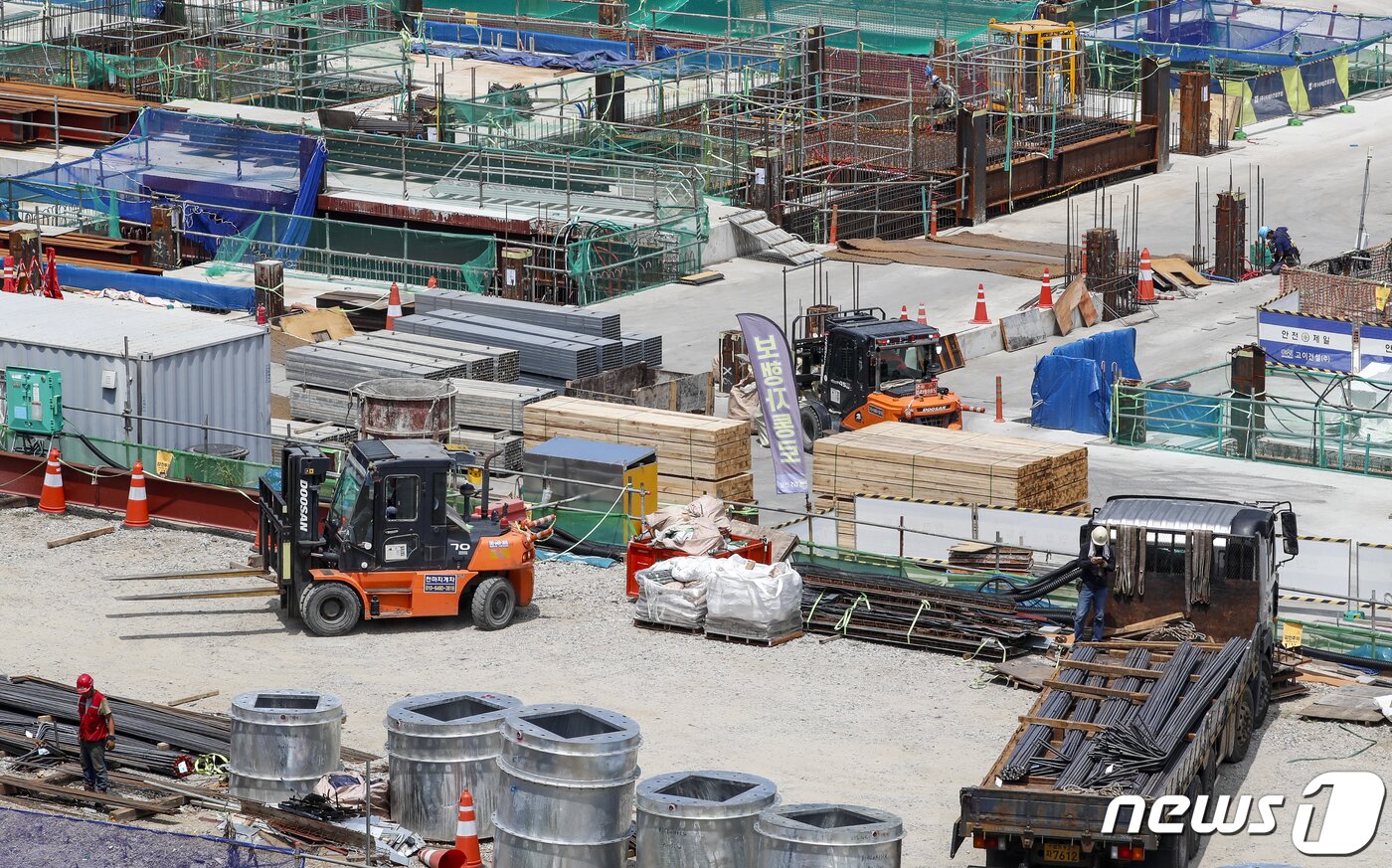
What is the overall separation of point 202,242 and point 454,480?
68.8 ft

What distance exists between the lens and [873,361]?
1380 inches

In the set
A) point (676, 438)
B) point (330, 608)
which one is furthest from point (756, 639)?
point (676, 438)

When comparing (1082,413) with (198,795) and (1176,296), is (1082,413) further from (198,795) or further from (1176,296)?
(198,795)

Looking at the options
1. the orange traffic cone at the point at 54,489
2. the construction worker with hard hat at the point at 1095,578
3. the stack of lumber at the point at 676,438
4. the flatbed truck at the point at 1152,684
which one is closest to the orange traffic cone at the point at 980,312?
the stack of lumber at the point at 676,438

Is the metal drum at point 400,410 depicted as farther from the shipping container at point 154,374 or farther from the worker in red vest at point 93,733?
the worker in red vest at point 93,733

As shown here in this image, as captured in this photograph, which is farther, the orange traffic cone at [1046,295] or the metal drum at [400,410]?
the orange traffic cone at [1046,295]

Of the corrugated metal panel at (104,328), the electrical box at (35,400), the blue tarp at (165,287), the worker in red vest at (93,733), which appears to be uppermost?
the corrugated metal panel at (104,328)

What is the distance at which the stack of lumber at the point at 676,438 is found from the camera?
102 ft

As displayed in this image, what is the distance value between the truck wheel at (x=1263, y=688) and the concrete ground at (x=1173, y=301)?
8.84 m

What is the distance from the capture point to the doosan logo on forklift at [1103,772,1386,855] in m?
19.3

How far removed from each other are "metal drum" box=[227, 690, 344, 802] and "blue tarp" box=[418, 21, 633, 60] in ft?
154

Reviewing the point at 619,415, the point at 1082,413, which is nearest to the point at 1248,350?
the point at 1082,413

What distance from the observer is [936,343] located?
35.8m

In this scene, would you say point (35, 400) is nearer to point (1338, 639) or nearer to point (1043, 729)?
point (1043, 729)
